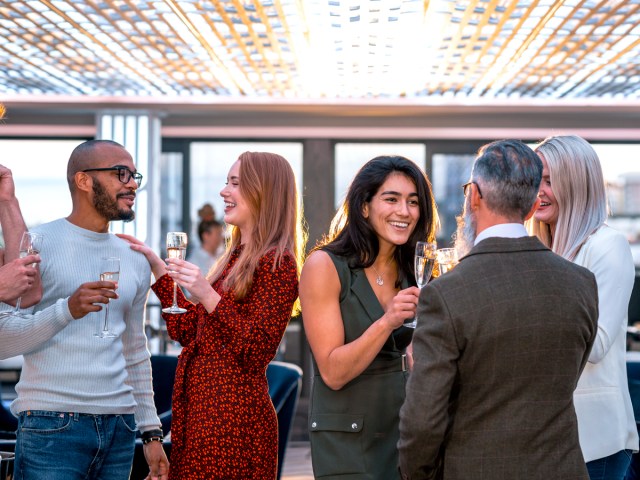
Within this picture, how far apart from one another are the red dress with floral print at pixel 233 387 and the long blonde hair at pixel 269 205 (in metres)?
0.07

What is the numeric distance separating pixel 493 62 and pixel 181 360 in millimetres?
4179

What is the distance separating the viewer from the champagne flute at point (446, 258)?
8.36 feet

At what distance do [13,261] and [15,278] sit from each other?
0.23ft

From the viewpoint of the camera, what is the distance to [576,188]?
252 centimetres

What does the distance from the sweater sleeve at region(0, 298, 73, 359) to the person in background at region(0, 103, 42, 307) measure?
76 millimetres

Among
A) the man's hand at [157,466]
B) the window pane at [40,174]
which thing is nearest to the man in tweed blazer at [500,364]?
the man's hand at [157,466]

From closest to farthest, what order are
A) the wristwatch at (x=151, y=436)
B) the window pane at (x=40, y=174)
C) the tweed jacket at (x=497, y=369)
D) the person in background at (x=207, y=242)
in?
the tweed jacket at (x=497, y=369)
the wristwatch at (x=151, y=436)
the person in background at (x=207, y=242)
the window pane at (x=40, y=174)

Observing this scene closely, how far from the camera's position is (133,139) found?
8.56m

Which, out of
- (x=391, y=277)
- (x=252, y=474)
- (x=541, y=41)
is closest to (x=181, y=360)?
(x=252, y=474)

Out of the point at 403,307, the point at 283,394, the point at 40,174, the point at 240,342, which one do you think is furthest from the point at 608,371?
the point at 40,174

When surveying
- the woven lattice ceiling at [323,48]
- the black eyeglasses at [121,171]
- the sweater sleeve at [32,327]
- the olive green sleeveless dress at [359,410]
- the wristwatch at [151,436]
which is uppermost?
the woven lattice ceiling at [323,48]

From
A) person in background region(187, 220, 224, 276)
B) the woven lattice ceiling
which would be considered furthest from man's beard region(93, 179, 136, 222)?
person in background region(187, 220, 224, 276)

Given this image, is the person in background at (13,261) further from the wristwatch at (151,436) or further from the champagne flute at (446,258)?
the champagne flute at (446,258)

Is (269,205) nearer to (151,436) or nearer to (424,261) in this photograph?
(424,261)
